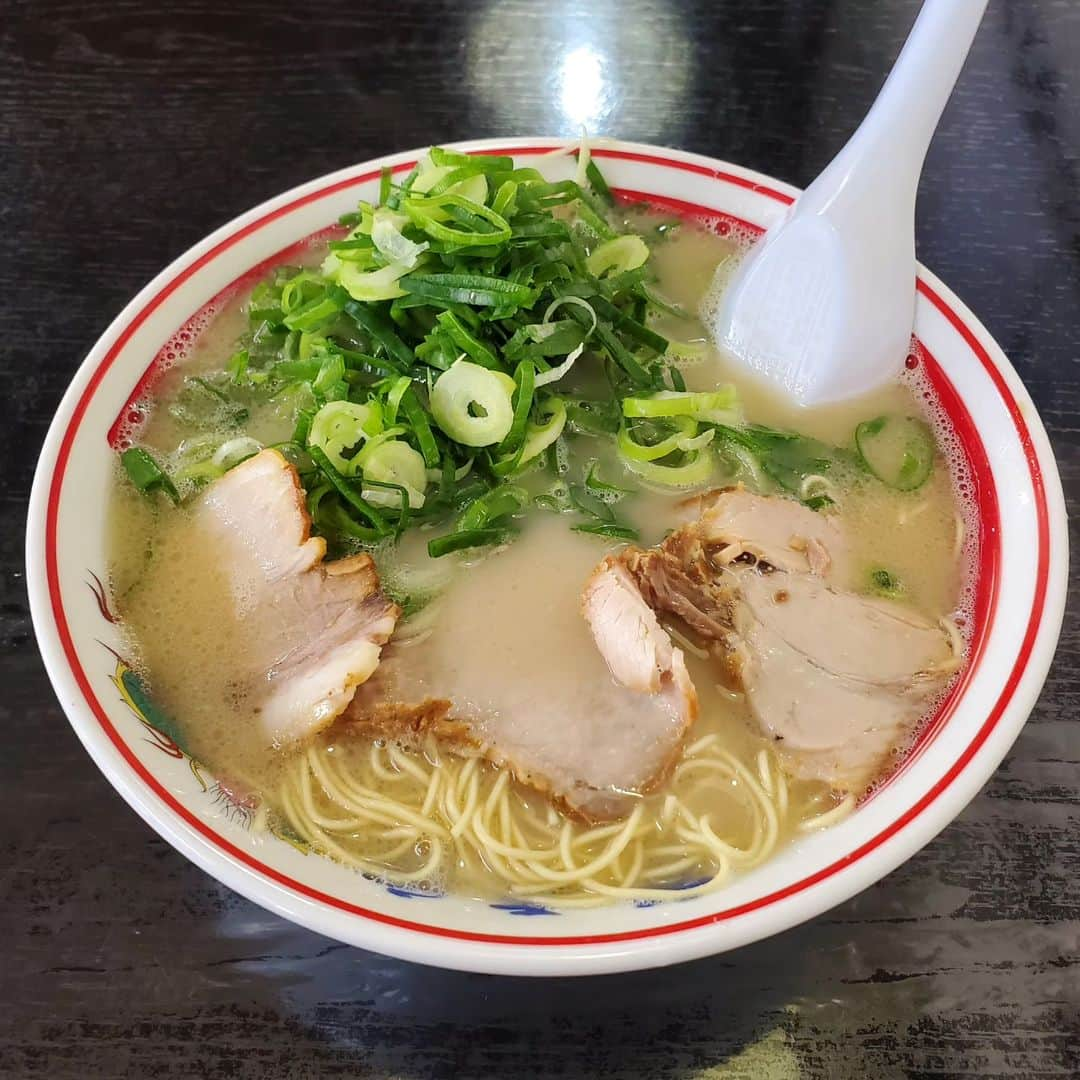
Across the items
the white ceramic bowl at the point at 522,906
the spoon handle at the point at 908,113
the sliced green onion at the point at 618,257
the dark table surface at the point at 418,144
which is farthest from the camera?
the sliced green onion at the point at 618,257

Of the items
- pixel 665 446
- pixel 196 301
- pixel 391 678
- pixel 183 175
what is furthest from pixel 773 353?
pixel 183 175

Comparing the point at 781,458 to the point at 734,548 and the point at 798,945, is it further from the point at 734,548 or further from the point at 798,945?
the point at 798,945

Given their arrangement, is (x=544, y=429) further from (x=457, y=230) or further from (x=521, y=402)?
(x=457, y=230)

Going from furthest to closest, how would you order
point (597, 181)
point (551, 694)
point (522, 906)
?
point (597, 181) < point (551, 694) < point (522, 906)

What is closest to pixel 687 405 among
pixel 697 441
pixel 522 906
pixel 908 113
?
pixel 697 441

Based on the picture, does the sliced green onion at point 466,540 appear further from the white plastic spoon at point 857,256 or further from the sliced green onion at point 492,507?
the white plastic spoon at point 857,256

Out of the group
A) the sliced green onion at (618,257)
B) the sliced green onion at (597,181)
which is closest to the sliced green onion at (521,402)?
the sliced green onion at (618,257)

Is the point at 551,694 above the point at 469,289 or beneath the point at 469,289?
beneath
